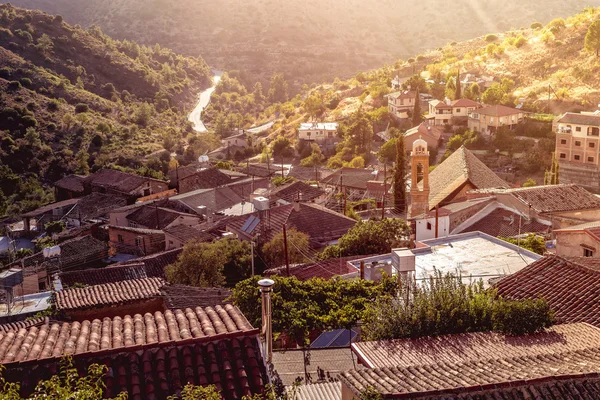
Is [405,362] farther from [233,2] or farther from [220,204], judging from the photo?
[233,2]

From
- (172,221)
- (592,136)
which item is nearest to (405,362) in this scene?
(172,221)

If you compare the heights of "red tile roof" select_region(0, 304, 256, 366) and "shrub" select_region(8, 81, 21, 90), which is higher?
"shrub" select_region(8, 81, 21, 90)

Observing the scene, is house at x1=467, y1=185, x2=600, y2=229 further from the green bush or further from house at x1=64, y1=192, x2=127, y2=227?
the green bush

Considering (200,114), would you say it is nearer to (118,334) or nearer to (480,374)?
(118,334)

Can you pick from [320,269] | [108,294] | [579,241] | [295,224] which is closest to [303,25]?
[295,224]

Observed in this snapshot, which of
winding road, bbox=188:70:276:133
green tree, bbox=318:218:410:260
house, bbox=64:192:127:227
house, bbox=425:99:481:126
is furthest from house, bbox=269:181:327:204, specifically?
winding road, bbox=188:70:276:133
